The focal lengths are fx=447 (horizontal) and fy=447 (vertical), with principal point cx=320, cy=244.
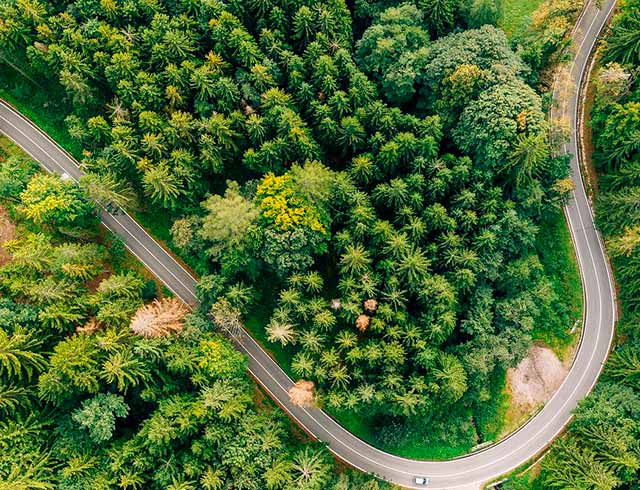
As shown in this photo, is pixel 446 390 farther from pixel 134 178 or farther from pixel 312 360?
pixel 134 178

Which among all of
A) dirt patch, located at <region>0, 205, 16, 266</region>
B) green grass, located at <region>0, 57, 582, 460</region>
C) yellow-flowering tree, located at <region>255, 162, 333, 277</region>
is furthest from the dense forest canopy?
dirt patch, located at <region>0, 205, 16, 266</region>

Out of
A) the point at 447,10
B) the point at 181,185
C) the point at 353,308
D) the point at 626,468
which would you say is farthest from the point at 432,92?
the point at 626,468

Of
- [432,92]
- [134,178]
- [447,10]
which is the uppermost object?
[447,10]

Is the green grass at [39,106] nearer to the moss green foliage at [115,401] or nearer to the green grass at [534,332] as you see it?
the green grass at [534,332]

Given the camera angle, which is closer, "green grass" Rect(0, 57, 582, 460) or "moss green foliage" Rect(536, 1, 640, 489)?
"moss green foliage" Rect(536, 1, 640, 489)

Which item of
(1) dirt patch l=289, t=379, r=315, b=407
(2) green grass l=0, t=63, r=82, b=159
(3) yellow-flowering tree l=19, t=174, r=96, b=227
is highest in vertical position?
(2) green grass l=0, t=63, r=82, b=159

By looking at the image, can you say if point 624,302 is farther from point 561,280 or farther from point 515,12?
point 515,12

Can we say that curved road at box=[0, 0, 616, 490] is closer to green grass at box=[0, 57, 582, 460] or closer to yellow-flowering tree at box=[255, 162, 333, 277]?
green grass at box=[0, 57, 582, 460]
